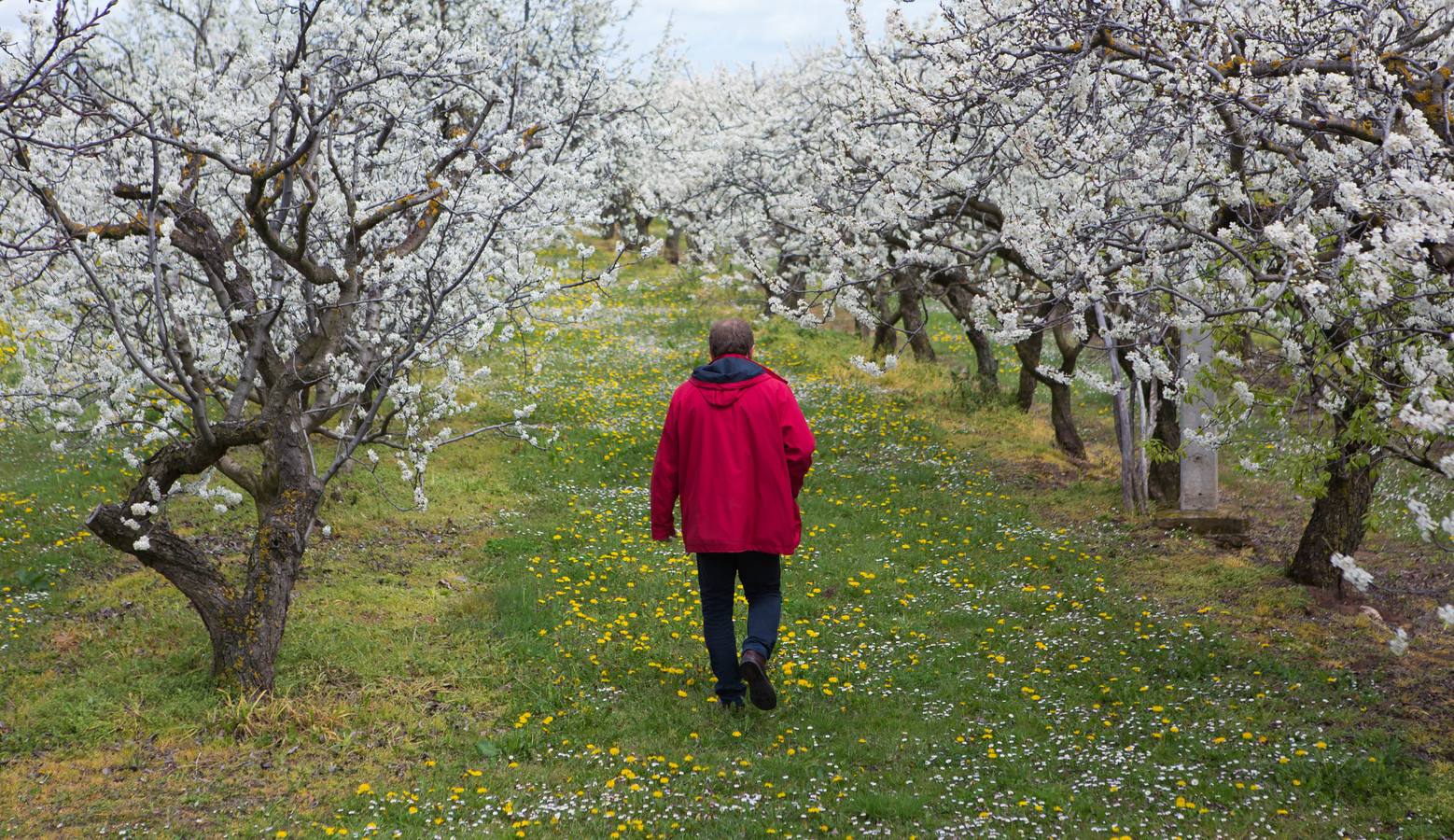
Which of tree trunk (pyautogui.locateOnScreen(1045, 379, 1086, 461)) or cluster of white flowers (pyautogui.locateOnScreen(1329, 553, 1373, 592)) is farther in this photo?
tree trunk (pyautogui.locateOnScreen(1045, 379, 1086, 461))

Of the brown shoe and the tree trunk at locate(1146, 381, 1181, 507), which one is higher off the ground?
the tree trunk at locate(1146, 381, 1181, 507)

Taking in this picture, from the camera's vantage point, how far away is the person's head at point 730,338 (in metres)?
6.07

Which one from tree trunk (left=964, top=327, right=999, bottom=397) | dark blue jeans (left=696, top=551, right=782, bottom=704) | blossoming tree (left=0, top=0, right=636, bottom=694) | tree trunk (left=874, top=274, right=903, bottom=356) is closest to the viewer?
dark blue jeans (left=696, top=551, right=782, bottom=704)

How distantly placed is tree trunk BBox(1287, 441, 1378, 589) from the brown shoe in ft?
14.7

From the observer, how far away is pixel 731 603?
6.10 meters

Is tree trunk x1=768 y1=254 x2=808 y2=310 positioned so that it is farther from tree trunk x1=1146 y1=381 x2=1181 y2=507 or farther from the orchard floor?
the orchard floor

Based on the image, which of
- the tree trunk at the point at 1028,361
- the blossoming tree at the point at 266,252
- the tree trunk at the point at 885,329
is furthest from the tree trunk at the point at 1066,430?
the blossoming tree at the point at 266,252

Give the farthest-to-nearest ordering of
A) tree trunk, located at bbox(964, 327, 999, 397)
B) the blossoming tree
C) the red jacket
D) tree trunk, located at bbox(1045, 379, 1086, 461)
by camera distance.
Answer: tree trunk, located at bbox(964, 327, 999, 397) < tree trunk, located at bbox(1045, 379, 1086, 461) < the blossoming tree < the red jacket

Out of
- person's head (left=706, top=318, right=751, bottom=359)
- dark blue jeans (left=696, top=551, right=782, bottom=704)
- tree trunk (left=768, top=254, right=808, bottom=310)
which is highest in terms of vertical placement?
tree trunk (left=768, top=254, right=808, bottom=310)

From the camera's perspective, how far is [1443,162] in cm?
471

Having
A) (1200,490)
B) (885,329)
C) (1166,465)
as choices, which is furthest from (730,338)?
(885,329)

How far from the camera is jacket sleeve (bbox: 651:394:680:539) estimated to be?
6062 millimetres

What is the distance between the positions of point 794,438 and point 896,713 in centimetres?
172

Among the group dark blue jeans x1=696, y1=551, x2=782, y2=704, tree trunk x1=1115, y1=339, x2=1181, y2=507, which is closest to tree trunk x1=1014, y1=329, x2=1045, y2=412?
tree trunk x1=1115, y1=339, x2=1181, y2=507
